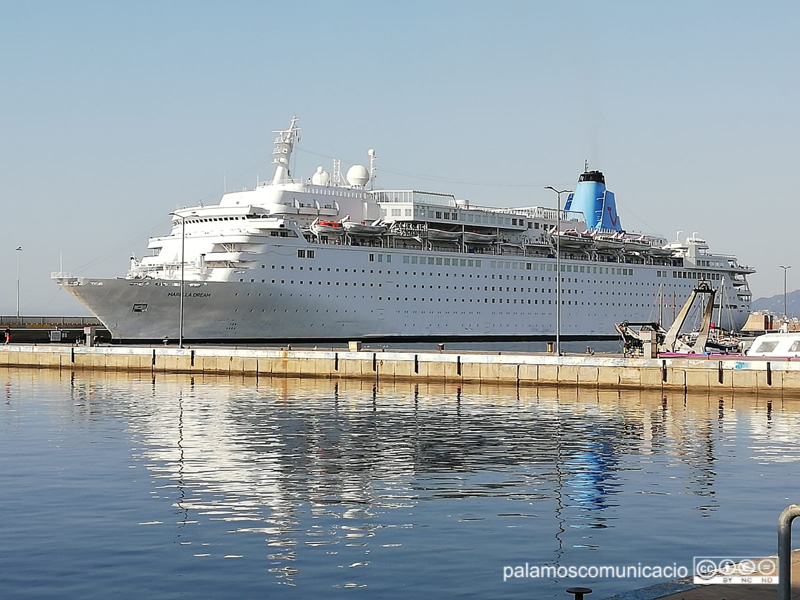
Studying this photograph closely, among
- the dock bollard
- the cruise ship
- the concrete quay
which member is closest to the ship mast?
the cruise ship

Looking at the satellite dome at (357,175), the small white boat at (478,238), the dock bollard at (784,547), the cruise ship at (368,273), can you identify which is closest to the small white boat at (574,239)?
the cruise ship at (368,273)

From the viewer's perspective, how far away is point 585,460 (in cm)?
2297

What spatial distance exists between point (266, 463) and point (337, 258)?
47220mm

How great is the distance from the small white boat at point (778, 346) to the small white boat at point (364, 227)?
33036mm

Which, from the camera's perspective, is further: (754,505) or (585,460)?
(585,460)

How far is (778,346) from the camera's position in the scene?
42.8m

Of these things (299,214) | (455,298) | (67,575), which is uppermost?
(299,214)

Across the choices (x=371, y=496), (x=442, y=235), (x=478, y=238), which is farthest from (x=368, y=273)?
(x=371, y=496)

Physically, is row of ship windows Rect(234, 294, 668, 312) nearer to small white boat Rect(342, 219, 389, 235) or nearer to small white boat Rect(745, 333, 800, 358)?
small white boat Rect(342, 219, 389, 235)

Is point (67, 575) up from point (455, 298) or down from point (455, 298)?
down

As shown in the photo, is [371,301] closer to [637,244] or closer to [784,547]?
[637,244]

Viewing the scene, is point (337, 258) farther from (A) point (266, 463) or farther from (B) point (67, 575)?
(B) point (67, 575)

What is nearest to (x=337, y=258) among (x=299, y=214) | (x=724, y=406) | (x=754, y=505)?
(x=299, y=214)

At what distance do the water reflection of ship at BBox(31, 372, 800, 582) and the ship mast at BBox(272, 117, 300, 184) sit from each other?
32187 mm
